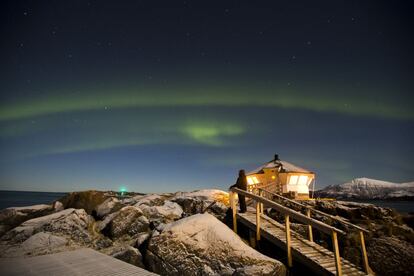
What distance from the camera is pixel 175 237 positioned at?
9.12 meters

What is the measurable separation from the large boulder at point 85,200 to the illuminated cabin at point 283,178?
1355 centimetres

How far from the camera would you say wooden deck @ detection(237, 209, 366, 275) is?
8273 millimetres

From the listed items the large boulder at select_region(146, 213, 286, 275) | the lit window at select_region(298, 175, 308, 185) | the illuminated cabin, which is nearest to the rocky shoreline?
the large boulder at select_region(146, 213, 286, 275)

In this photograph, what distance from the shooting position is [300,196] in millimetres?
25562

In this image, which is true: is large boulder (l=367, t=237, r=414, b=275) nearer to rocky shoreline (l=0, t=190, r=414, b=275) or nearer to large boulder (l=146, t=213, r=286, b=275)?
rocky shoreline (l=0, t=190, r=414, b=275)

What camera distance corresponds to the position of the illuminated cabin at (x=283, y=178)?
2616 cm

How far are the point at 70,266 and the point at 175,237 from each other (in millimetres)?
3366

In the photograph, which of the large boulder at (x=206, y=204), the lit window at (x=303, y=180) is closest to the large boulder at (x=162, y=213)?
the large boulder at (x=206, y=204)

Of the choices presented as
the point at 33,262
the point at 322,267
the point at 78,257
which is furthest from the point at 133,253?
the point at 322,267

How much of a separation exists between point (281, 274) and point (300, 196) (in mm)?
18868

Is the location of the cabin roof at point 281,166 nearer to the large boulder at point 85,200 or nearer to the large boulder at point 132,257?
the large boulder at point 85,200

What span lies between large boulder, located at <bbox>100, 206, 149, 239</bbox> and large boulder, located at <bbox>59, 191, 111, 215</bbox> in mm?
4385

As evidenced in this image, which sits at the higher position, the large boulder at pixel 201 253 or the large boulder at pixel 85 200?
the large boulder at pixel 85 200

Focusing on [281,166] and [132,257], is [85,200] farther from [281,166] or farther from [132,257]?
[281,166]
